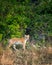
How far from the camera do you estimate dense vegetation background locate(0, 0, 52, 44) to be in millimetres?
15109

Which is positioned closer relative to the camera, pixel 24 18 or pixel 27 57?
pixel 27 57

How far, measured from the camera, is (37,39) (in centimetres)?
1544

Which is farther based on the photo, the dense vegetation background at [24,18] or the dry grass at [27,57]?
the dense vegetation background at [24,18]

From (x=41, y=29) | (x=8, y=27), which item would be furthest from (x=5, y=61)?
(x=41, y=29)

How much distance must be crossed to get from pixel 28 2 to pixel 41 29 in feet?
7.95

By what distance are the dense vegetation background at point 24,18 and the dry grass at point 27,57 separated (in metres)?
2.07

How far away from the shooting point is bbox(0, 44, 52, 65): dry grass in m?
11.5

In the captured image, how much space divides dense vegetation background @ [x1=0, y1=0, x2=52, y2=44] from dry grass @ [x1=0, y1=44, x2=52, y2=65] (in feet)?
6.80

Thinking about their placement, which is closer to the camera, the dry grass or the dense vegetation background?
the dry grass

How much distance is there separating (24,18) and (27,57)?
427cm

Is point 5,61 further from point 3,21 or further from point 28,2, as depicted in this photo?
point 28,2

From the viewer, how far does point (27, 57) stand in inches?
472

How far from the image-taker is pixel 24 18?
15.9 metres

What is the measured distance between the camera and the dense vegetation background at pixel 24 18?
49.6 feet
